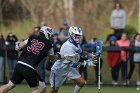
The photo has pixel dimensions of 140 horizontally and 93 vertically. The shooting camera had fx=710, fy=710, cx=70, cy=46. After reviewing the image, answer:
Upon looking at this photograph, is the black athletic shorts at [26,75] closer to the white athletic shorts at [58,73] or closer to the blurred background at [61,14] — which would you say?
the white athletic shorts at [58,73]

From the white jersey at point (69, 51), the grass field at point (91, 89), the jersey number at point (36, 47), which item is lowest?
the grass field at point (91, 89)

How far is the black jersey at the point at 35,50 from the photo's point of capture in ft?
50.1

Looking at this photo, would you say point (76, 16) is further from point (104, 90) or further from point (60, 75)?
point (60, 75)

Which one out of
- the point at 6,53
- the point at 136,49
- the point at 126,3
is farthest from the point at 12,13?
the point at 136,49

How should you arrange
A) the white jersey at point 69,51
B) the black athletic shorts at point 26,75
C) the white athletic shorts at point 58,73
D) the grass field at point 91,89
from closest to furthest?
the black athletic shorts at point 26,75, the white jersey at point 69,51, the white athletic shorts at point 58,73, the grass field at point 91,89

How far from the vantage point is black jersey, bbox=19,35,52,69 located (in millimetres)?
15267

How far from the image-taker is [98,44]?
17219mm

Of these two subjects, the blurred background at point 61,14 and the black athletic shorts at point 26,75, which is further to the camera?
the blurred background at point 61,14

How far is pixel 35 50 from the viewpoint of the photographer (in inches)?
601

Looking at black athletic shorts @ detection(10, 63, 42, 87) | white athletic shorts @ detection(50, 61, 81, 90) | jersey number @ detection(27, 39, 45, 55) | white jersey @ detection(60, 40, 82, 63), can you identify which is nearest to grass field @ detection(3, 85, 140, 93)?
white athletic shorts @ detection(50, 61, 81, 90)

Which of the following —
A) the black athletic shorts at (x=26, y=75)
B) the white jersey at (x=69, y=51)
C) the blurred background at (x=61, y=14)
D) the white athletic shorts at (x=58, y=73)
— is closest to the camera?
the black athletic shorts at (x=26, y=75)

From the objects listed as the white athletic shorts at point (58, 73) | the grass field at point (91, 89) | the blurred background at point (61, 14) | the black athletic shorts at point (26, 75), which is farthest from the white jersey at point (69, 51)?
the blurred background at point (61, 14)

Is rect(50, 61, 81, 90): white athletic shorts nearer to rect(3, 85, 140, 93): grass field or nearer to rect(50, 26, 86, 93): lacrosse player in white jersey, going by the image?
rect(50, 26, 86, 93): lacrosse player in white jersey

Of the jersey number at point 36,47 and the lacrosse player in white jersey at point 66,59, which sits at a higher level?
the jersey number at point 36,47
